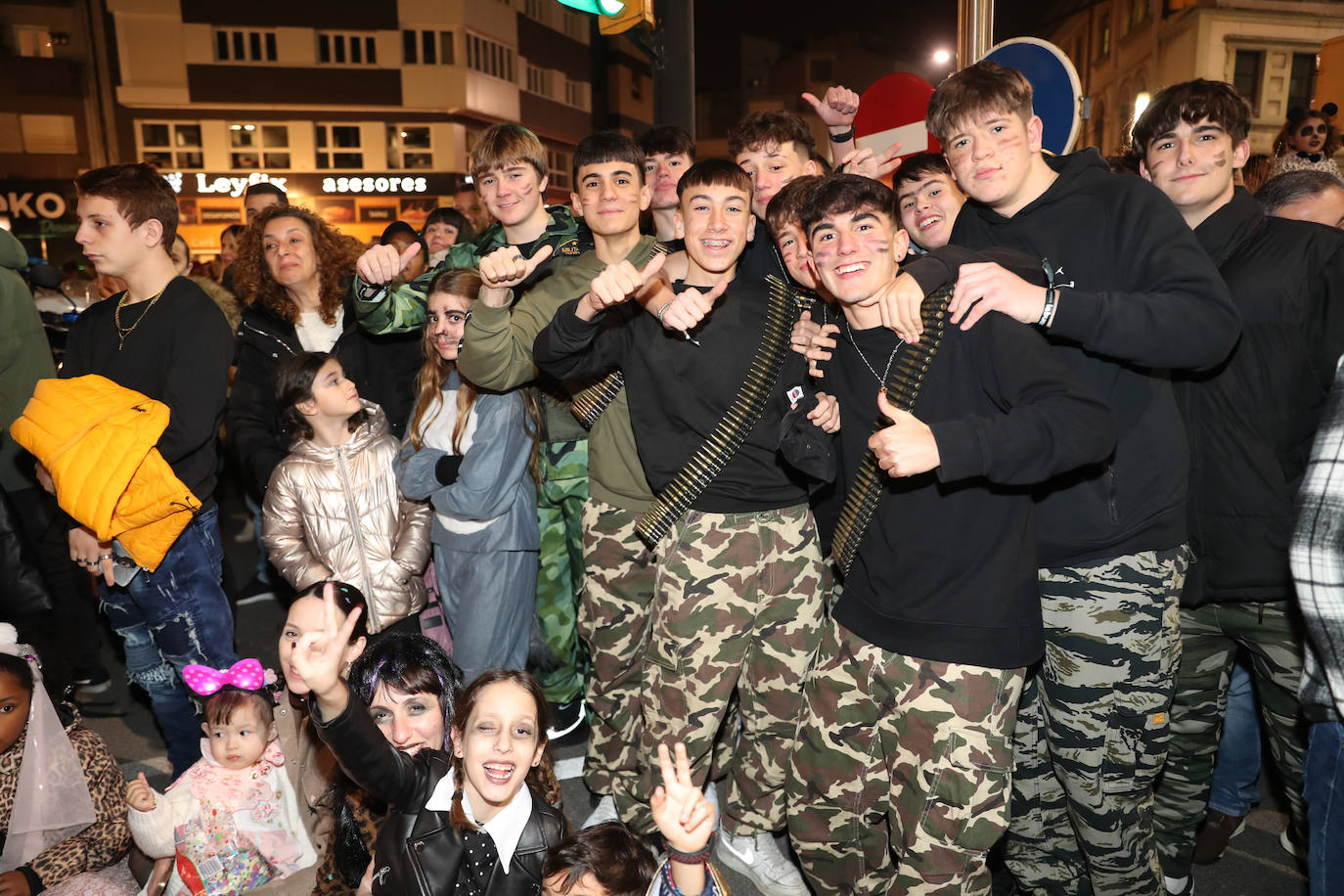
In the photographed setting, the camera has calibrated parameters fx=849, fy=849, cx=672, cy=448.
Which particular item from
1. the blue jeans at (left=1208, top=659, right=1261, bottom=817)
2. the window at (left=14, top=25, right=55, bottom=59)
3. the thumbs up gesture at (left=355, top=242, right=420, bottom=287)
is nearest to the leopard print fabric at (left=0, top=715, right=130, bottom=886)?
the thumbs up gesture at (left=355, top=242, right=420, bottom=287)

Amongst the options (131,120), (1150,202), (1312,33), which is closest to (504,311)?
(1150,202)

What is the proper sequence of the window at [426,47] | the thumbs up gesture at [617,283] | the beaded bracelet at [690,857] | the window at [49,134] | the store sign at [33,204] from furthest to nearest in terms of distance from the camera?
the window at [426,47] < the window at [49,134] < the store sign at [33,204] < the thumbs up gesture at [617,283] < the beaded bracelet at [690,857]

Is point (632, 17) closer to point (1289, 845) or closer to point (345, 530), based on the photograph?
point (345, 530)

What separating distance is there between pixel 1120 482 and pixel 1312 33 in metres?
37.4

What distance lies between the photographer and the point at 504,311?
3.20 metres

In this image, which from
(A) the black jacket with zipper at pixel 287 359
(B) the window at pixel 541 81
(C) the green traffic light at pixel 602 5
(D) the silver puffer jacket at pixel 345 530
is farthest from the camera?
(B) the window at pixel 541 81

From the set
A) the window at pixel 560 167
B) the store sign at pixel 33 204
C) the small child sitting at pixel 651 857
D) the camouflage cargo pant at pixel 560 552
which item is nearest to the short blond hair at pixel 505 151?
the camouflage cargo pant at pixel 560 552

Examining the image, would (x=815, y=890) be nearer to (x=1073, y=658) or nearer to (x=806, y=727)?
(x=806, y=727)

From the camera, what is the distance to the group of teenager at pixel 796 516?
2414mm

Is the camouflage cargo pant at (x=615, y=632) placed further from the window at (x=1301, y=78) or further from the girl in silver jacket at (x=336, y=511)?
the window at (x=1301, y=78)

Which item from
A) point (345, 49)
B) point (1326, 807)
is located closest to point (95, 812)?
point (1326, 807)

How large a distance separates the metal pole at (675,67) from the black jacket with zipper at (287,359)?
11.9 ft

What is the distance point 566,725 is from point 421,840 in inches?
78.1

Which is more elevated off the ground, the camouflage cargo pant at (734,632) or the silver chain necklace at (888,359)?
the silver chain necklace at (888,359)
